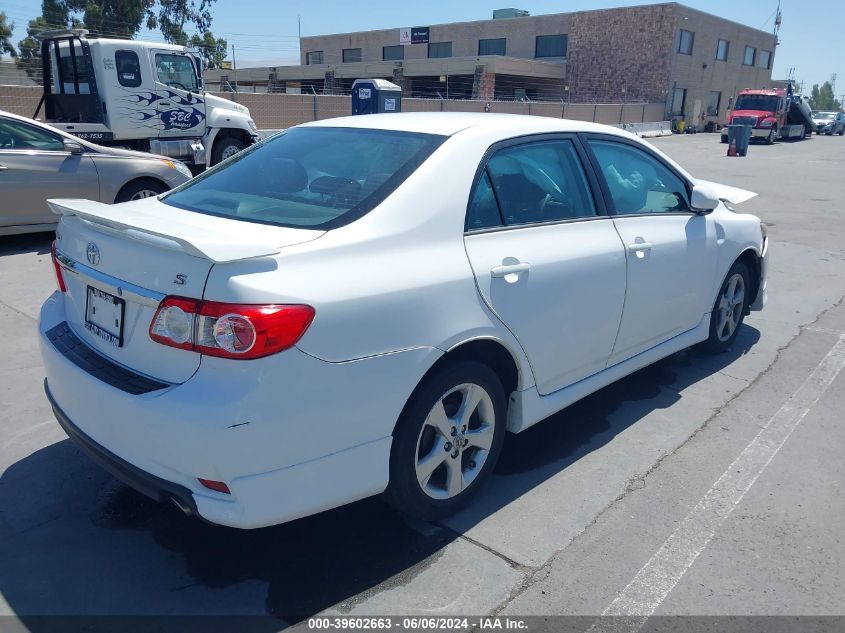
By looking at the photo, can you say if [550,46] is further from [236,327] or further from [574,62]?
[236,327]

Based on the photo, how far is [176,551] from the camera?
2898 millimetres

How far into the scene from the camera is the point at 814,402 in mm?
4609

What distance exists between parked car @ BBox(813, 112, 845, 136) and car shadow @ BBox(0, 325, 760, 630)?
53.5m

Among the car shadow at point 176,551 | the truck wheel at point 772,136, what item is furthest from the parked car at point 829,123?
the car shadow at point 176,551

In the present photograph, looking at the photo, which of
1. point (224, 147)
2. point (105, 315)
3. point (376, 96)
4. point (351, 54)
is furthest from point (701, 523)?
point (351, 54)

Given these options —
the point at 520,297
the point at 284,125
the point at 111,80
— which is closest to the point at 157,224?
the point at 520,297

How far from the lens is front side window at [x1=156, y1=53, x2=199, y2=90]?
43.0ft

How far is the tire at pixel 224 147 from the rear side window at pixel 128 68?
211 cm

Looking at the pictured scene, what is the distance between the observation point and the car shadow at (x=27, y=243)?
793 cm

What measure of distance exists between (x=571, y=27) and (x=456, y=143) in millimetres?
52123

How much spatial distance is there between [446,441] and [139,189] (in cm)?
691

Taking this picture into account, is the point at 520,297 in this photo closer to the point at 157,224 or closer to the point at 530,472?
the point at 530,472

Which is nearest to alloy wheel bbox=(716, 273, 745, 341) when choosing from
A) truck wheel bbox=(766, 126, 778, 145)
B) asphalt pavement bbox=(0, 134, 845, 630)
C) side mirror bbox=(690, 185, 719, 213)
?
asphalt pavement bbox=(0, 134, 845, 630)

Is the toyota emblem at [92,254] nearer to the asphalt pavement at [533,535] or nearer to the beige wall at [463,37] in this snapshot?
the asphalt pavement at [533,535]
